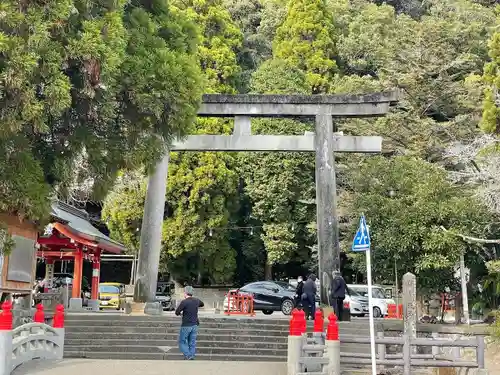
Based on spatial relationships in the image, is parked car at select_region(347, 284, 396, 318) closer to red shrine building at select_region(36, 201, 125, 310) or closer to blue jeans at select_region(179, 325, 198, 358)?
red shrine building at select_region(36, 201, 125, 310)

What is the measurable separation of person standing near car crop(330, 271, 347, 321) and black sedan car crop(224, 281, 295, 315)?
823 cm

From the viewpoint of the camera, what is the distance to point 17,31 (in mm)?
9297

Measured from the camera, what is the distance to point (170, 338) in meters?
15.3

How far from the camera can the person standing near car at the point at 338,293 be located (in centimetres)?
1688

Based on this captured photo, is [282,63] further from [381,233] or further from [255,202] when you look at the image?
[381,233]

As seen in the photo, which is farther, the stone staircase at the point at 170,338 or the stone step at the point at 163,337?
the stone step at the point at 163,337

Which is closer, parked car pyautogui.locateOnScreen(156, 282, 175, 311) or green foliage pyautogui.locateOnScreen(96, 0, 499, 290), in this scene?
green foliage pyautogui.locateOnScreen(96, 0, 499, 290)

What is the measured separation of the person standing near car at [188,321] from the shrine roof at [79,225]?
7.91 m

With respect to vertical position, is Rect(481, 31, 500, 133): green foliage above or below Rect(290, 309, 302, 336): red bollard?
above

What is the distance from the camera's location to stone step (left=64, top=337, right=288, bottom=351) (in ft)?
49.5

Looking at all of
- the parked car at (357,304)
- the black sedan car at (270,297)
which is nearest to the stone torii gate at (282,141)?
the black sedan car at (270,297)

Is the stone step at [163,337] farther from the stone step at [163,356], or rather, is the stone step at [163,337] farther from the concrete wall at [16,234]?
the concrete wall at [16,234]

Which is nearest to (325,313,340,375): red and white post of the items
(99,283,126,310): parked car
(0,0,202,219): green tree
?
(0,0,202,219): green tree

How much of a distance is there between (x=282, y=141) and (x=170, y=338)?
720cm
